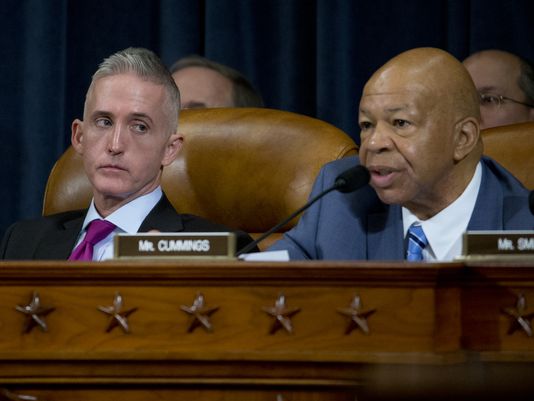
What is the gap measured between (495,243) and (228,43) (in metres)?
1.87

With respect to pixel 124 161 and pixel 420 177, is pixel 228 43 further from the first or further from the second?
pixel 420 177

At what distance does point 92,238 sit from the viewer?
1790 mm

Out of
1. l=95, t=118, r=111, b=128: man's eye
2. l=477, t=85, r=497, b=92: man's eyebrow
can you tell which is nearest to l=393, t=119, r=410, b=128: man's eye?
l=95, t=118, r=111, b=128: man's eye

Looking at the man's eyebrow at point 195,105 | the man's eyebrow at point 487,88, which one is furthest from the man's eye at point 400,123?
the man's eyebrow at point 195,105

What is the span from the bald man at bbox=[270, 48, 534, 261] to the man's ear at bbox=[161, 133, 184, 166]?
0.35 m

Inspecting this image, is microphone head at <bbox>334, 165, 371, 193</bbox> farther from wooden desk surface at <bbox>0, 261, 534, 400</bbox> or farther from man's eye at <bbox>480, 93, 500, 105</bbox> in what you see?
man's eye at <bbox>480, 93, 500, 105</bbox>

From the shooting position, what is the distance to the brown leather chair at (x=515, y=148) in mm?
1848

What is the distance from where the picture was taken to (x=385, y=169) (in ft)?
5.27

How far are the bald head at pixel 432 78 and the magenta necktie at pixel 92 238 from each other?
56cm

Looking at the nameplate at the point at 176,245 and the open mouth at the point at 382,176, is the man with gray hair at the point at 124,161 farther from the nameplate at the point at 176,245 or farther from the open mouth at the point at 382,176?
the nameplate at the point at 176,245

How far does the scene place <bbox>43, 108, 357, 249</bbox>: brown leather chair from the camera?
1938mm

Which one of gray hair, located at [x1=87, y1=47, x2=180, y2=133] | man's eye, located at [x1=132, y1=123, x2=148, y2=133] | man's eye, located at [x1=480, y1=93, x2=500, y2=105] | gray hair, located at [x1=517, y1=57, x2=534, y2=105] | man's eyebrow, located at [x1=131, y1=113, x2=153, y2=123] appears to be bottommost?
man's eye, located at [x1=132, y1=123, x2=148, y2=133]

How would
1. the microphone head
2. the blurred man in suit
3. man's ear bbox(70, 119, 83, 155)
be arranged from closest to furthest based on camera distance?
the microphone head, man's ear bbox(70, 119, 83, 155), the blurred man in suit

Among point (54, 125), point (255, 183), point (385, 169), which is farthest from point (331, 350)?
point (54, 125)
